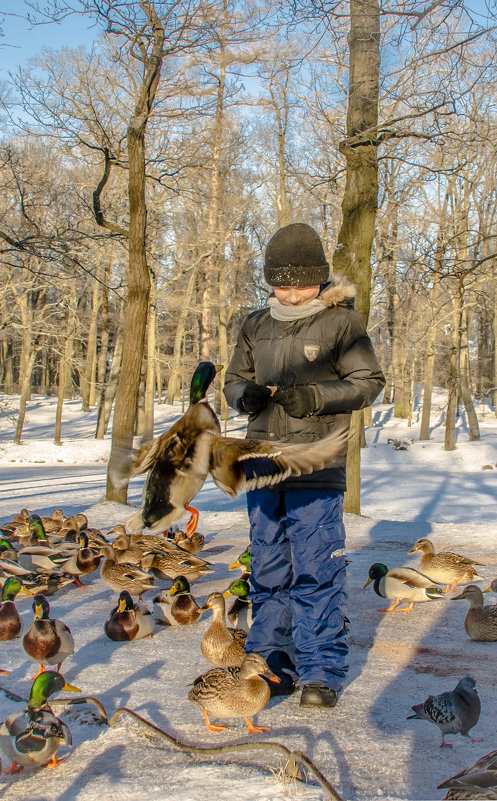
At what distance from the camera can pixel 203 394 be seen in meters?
3.17

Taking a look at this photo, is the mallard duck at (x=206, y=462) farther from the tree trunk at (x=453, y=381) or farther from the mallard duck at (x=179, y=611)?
the tree trunk at (x=453, y=381)

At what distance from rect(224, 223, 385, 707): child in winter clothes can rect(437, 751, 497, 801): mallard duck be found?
3.39ft

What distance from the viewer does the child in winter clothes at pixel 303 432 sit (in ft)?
11.0

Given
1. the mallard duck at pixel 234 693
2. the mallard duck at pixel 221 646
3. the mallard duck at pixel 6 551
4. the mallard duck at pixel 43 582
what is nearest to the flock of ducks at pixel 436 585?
the mallard duck at pixel 221 646

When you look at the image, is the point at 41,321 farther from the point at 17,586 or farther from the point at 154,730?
the point at 154,730

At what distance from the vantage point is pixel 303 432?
3.50 m

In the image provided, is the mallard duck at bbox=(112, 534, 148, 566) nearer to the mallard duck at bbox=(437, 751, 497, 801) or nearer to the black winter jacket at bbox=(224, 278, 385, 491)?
the black winter jacket at bbox=(224, 278, 385, 491)

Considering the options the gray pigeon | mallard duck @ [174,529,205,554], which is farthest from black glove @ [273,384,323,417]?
mallard duck @ [174,529,205,554]

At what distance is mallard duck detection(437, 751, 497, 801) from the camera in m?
2.08

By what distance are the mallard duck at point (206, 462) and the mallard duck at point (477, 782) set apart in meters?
1.18

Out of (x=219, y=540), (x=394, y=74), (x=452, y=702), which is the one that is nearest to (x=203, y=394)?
(x=452, y=702)

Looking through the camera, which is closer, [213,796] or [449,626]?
[213,796]

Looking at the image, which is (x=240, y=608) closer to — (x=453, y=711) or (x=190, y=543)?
(x=453, y=711)

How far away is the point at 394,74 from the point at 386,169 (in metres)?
14.3
